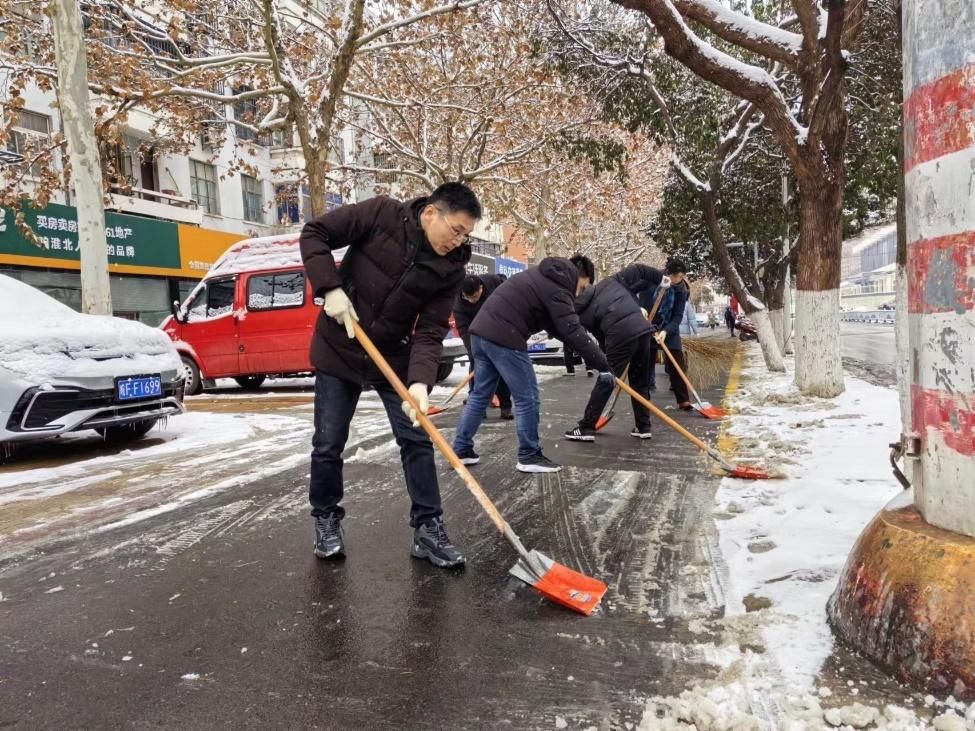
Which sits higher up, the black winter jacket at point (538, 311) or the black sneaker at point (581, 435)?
the black winter jacket at point (538, 311)

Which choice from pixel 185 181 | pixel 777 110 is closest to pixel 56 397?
pixel 777 110

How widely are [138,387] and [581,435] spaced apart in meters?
3.83

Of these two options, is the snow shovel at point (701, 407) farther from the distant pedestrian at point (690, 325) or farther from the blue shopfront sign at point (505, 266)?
the blue shopfront sign at point (505, 266)

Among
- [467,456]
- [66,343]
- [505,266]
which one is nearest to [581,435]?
[467,456]

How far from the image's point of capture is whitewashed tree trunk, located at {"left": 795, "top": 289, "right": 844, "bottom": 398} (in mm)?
8062

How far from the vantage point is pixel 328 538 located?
10.4 feet

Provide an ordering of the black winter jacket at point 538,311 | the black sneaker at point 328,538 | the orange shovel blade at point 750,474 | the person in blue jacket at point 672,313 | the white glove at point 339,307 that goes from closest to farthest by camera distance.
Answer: the white glove at point 339,307, the black sneaker at point 328,538, the orange shovel blade at point 750,474, the black winter jacket at point 538,311, the person in blue jacket at point 672,313

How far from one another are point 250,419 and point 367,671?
242 inches

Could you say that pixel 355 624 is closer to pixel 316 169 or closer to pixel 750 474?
pixel 750 474

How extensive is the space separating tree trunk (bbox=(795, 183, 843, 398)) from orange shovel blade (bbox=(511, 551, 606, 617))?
20.9 feet

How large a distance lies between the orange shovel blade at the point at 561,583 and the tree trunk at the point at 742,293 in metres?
9.97

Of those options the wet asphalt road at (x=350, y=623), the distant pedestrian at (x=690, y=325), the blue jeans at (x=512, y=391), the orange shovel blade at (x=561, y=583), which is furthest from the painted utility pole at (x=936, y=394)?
the distant pedestrian at (x=690, y=325)

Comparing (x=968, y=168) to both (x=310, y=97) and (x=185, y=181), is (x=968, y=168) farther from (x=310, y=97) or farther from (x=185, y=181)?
(x=185, y=181)

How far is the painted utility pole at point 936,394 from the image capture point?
72.2 inches
